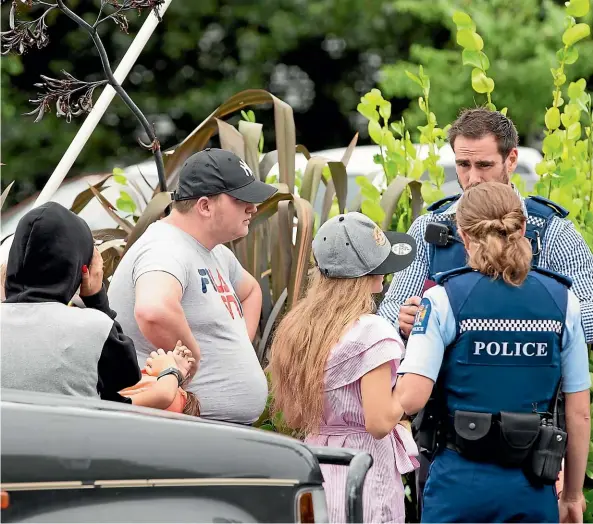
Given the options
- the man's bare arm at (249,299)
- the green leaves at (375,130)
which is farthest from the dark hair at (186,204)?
the green leaves at (375,130)

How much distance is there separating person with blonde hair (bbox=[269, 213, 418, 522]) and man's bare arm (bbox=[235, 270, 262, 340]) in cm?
80

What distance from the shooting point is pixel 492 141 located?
14.7 ft

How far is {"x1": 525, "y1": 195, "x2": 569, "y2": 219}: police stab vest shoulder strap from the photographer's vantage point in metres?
4.36

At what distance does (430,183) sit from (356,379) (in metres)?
1.77

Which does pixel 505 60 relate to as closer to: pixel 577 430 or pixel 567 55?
pixel 567 55

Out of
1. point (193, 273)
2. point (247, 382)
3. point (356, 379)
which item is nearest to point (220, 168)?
point (193, 273)

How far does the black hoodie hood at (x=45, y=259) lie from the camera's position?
3273 millimetres

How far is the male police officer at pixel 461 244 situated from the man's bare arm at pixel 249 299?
481 millimetres

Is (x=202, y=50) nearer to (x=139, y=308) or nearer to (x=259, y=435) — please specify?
(x=139, y=308)

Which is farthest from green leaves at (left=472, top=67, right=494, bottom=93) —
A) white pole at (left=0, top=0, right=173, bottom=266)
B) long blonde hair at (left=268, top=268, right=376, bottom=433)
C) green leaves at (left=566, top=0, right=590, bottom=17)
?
long blonde hair at (left=268, top=268, right=376, bottom=433)

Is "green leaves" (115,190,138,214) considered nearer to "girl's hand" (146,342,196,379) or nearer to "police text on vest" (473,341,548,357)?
"girl's hand" (146,342,196,379)

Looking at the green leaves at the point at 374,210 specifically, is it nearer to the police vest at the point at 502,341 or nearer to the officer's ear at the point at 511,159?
the officer's ear at the point at 511,159

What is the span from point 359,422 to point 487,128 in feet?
4.29

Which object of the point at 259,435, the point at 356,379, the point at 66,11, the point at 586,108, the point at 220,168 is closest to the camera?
the point at 259,435
